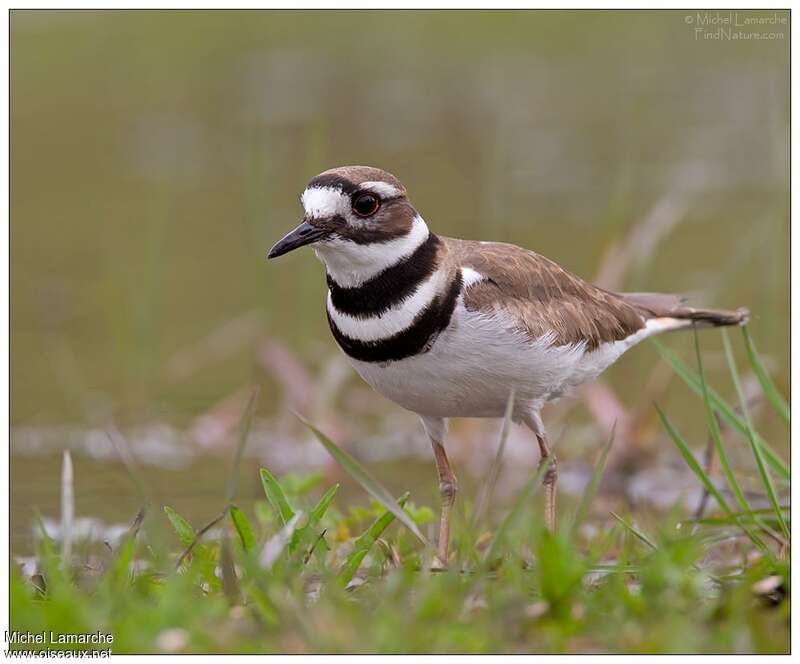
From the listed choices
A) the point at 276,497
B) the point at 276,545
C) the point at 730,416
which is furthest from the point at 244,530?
the point at 730,416

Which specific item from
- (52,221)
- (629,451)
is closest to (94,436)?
(629,451)

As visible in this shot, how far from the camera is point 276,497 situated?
4.64 metres

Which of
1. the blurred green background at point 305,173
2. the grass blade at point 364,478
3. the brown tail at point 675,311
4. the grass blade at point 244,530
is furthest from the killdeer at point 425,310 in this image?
the blurred green background at point 305,173

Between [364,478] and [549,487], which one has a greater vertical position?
[364,478]

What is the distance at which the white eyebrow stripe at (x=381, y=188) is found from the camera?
4863 millimetres

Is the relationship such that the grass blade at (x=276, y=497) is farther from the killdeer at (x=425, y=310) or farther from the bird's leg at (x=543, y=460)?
the bird's leg at (x=543, y=460)

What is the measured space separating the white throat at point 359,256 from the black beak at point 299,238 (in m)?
0.05

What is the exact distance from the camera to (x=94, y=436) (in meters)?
8.17

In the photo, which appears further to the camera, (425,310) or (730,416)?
(730,416)

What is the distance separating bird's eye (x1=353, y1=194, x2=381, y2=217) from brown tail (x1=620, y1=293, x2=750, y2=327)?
1452mm

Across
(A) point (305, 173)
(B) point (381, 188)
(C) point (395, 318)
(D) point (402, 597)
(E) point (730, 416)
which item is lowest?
(D) point (402, 597)

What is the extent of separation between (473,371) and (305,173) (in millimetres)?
6820

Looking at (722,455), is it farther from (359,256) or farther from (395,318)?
(359,256)

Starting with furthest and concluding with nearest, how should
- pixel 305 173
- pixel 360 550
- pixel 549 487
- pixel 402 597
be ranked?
pixel 305 173 < pixel 549 487 < pixel 360 550 < pixel 402 597
